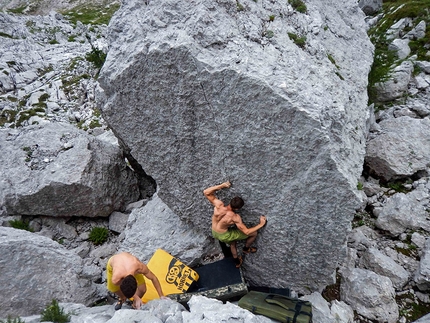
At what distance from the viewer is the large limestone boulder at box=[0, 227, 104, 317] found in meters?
6.32

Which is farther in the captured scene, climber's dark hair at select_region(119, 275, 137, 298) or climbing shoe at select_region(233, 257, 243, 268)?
climbing shoe at select_region(233, 257, 243, 268)

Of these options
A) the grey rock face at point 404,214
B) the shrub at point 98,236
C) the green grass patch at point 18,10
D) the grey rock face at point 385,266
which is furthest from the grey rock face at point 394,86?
the green grass patch at point 18,10

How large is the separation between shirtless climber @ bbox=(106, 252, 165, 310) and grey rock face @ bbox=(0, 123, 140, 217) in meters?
3.74

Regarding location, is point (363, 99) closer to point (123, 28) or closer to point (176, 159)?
point (176, 159)

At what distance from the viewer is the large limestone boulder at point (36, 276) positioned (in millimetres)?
6320

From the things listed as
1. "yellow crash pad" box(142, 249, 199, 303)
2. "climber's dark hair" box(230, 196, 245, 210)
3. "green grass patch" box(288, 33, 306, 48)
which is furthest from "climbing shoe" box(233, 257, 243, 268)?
"green grass patch" box(288, 33, 306, 48)

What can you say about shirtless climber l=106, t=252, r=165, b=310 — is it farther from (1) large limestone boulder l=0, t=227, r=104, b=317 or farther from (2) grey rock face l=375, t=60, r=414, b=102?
(2) grey rock face l=375, t=60, r=414, b=102

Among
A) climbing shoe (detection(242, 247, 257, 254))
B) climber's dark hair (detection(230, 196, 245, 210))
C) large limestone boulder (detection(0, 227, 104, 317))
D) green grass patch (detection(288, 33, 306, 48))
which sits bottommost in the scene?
large limestone boulder (detection(0, 227, 104, 317))

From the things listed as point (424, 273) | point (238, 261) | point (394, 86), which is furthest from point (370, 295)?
point (394, 86)

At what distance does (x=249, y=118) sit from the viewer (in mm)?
5539

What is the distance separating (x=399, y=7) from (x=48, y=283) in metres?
23.1

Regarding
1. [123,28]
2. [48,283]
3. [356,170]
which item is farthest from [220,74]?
[48,283]

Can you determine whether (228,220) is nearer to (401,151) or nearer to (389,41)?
(401,151)

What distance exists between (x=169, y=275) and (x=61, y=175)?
4.84 metres
